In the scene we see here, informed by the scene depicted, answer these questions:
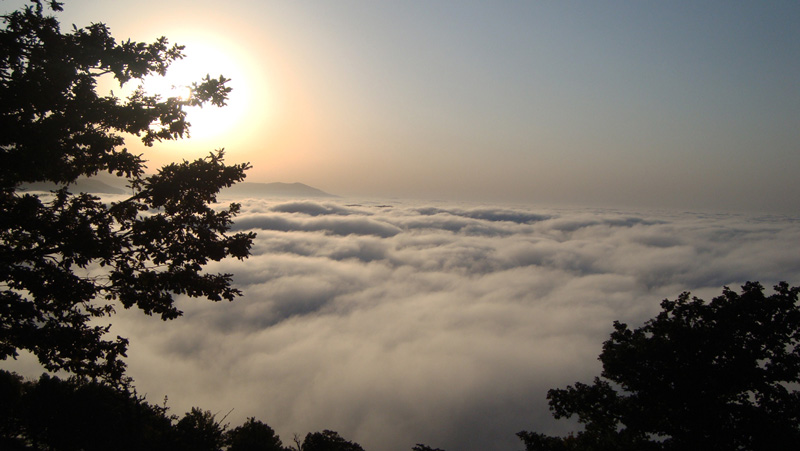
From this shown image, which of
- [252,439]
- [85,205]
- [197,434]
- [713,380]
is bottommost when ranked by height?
[252,439]

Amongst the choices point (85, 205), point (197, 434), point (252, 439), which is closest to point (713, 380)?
point (85, 205)

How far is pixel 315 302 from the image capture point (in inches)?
6629

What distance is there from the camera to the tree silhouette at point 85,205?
7.10 m

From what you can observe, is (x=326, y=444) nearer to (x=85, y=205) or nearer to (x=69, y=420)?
(x=69, y=420)

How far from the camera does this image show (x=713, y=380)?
10.9 meters

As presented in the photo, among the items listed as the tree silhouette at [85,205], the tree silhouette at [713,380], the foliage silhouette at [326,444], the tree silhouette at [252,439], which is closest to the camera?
the tree silhouette at [85,205]

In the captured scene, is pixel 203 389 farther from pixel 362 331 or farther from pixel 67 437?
pixel 67 437

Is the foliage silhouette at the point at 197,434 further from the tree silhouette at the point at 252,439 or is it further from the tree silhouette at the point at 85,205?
the tree silhouette at the point at 85,205

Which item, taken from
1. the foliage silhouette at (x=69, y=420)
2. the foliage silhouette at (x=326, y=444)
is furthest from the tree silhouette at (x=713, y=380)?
the foliage silhouette at (x=69, y=420)

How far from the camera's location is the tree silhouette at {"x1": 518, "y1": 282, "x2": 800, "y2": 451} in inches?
423

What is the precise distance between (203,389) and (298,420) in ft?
99.6

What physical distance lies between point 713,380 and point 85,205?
17950 mm

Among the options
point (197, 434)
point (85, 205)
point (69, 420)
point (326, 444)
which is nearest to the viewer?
point (85, 205)

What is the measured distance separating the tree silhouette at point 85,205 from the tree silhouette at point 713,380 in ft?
44.3
